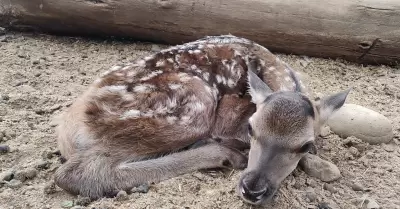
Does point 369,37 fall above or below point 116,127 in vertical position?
above

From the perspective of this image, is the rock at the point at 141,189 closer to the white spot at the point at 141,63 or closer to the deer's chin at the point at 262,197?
the deer's chin at the point at 262,197

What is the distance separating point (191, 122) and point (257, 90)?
562mm

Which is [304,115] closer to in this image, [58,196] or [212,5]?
[58,196]

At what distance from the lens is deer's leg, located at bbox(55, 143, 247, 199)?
4.11 meters

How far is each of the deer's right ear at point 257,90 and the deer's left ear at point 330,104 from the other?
0.40m

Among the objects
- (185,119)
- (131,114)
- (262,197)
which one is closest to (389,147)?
(262,197)

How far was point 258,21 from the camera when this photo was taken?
244 inches

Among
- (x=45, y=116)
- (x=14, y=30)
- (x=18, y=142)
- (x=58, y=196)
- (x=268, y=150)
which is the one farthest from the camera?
(x=14, y=30)

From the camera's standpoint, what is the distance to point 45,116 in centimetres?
516

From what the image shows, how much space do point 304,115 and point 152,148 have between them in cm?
116

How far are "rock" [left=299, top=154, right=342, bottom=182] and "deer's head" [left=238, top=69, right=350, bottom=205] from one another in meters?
0.34

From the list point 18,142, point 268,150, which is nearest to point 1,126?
point 18,142

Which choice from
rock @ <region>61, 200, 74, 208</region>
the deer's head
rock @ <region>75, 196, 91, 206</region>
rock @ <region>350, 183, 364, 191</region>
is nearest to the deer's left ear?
the deer's head

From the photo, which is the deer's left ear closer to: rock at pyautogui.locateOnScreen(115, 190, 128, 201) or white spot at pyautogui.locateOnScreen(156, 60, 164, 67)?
white spot at pyautogui.locateOnScreen(156, 60, 164, 67)
